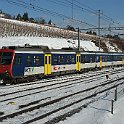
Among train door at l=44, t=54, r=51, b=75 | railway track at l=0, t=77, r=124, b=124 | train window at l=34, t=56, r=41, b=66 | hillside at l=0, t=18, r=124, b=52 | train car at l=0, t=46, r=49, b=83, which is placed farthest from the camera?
hillside at l=0, t=18, r=124, b=52

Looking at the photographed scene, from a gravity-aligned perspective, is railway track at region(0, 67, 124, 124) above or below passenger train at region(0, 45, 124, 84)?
below

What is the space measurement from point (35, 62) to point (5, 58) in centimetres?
309

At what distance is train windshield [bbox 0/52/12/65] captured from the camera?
26.1 meters

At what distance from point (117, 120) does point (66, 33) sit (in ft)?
312

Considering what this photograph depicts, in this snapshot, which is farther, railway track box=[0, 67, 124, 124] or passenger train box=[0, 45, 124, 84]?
passenger train box=[0, 45, 124, 84]

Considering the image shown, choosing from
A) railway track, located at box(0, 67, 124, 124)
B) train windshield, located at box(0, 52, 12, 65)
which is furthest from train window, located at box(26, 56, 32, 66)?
railway track, located at box(0, 67, 124, 124)

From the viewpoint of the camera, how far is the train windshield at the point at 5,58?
26.1 m

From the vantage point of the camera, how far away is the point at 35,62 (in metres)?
28.7

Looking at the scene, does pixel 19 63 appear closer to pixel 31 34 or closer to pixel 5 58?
pixel 5 58

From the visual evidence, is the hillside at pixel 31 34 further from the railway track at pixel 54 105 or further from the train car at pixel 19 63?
the railway track at pixel 54 105

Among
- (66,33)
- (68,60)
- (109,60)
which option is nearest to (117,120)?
(68,60)

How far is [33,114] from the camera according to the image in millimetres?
14719

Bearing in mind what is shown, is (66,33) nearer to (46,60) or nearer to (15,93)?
(46,60)

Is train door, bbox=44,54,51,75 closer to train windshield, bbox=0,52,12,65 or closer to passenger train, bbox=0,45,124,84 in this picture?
passenger train, bbox=0,45,124,84
